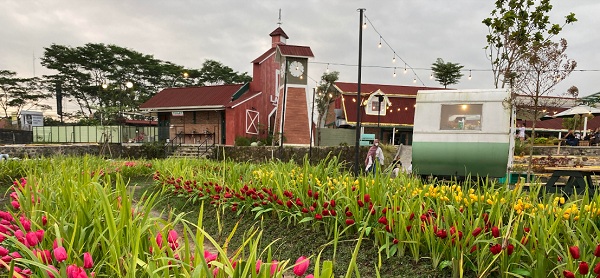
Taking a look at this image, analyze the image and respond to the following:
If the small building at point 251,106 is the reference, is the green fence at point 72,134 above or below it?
below

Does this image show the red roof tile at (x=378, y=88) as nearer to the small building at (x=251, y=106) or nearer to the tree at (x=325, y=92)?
the tree at (x=325, y=92)

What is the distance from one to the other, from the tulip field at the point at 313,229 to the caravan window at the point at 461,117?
19.2 ft

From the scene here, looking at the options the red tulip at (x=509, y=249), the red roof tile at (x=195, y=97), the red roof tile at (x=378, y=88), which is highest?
the red roof tile at (x=378, y=88)

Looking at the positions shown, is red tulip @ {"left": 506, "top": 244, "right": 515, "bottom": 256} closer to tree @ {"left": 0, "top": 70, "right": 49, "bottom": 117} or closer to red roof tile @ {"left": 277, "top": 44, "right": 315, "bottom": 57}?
red roof tile @ {"left": 277, "top": 44, "right": 315, "bottom": 57}

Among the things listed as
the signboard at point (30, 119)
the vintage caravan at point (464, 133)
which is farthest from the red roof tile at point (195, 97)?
the signboard at point (30, 119)

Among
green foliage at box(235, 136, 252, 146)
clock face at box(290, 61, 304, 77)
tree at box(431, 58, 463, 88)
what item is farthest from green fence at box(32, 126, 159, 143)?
tree at box(431, 58, 463, 88)

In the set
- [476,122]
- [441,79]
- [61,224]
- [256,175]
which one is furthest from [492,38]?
[441,79]

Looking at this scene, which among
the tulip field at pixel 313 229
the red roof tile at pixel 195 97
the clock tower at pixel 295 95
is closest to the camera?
the tulip field at pixel 313 229

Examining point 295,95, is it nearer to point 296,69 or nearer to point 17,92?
point 296,69

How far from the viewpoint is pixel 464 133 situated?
353 inches

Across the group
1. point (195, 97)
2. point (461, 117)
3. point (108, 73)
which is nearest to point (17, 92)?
point (108, 73)

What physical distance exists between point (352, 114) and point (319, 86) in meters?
8.90

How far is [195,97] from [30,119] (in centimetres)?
2308

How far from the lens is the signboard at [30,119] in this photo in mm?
33281
